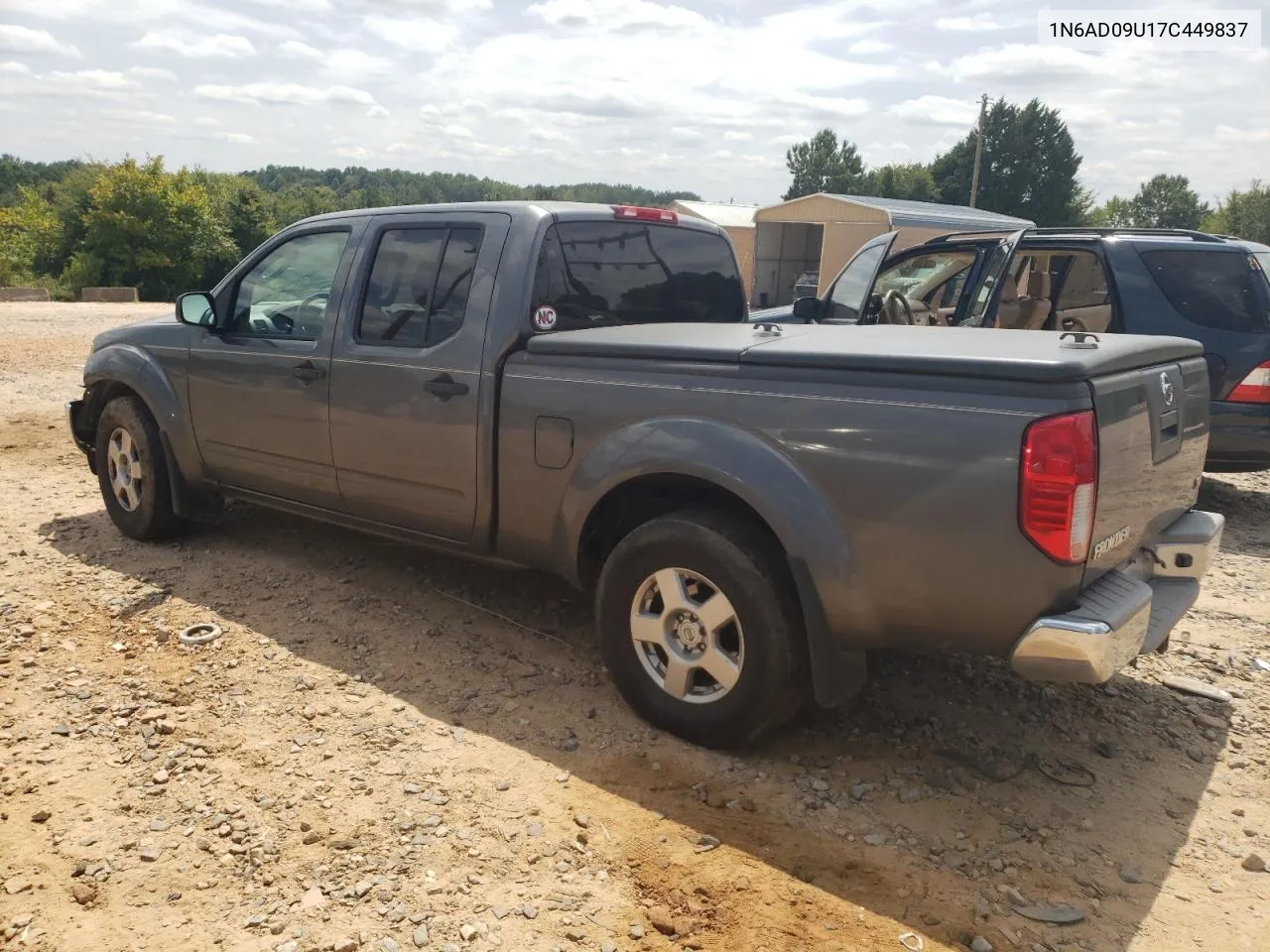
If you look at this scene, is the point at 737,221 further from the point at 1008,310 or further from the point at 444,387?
the point at 444,387

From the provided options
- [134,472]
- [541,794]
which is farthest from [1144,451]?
[134,472]

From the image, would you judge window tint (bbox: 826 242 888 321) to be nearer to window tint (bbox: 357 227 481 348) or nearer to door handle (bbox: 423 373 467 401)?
window tint (bbox: 357 227 481 348)

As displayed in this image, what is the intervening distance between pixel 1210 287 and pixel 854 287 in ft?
7.76

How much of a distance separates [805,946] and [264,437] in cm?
355

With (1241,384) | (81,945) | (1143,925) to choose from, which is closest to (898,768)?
(1143,925)

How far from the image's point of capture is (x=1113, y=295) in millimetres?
6387

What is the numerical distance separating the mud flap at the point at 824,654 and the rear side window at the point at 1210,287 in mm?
4548

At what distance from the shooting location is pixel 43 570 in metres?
5.05

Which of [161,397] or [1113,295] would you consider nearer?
[161,397]

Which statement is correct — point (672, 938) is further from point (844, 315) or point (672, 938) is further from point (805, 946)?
point (844, 315)

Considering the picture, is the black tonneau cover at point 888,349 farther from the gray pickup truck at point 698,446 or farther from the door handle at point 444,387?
the door handle at point 444,387

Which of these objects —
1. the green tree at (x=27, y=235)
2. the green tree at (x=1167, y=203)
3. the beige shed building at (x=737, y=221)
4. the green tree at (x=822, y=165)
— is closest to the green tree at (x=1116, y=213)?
the green tree at (x=1167, y=203)

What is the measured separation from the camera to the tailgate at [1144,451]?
2.72 m

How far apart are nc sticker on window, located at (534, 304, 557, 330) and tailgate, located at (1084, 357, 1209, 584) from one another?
2.12 metres
